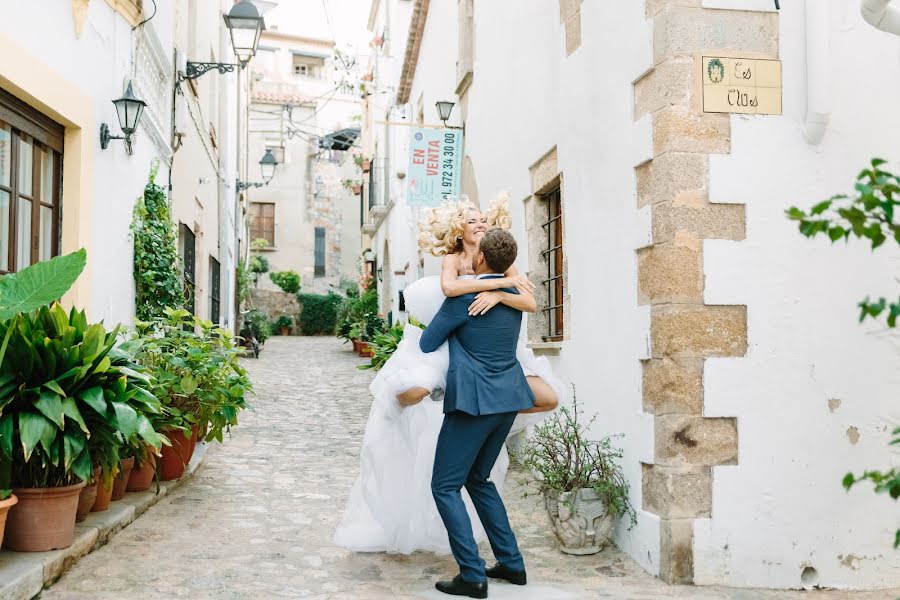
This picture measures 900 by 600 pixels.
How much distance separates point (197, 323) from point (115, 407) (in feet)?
8.19

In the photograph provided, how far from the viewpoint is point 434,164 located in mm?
9875

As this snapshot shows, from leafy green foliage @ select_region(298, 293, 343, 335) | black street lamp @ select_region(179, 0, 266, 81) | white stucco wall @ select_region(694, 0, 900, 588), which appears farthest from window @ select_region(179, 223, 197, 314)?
leafy green foliage @ select_region(298, 293, 343, 335)

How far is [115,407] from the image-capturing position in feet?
13.5

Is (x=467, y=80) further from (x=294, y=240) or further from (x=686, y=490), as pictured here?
(x=294, y=240)

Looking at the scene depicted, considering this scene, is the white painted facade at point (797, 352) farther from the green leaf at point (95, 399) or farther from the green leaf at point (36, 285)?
the green leaf at point (36, 285)

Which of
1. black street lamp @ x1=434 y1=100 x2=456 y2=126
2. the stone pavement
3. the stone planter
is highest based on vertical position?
black street lamp @ x1=434 y1=100 x2=456 y2=126

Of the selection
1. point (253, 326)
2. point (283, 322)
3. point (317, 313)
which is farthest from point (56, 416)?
point (317, 313)

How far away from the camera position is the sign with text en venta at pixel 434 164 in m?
9.82

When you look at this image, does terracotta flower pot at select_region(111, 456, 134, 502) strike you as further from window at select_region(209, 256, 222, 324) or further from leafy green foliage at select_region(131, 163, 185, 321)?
window at select_region(209, 256, 222, 324)

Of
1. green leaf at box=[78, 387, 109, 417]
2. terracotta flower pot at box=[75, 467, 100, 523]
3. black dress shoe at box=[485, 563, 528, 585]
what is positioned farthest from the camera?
terracotta flower pot at box=[75, 467, 100, 523]

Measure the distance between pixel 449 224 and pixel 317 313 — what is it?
25384 millimetres

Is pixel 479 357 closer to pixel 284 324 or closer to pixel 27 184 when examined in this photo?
pixel 27 184

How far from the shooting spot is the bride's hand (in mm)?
3955

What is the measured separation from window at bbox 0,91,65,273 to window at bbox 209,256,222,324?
7.87 meters
